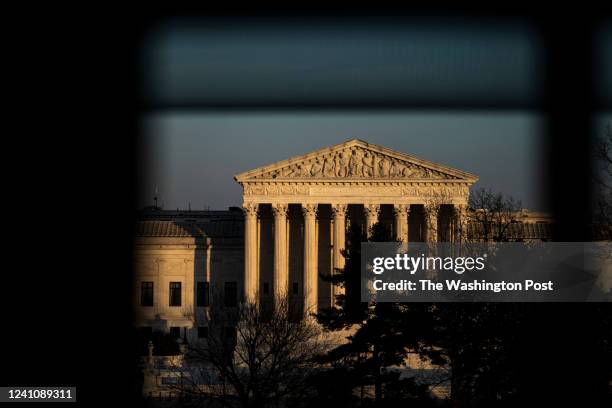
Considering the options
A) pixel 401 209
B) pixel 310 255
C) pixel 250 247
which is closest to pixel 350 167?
pixel 401 209

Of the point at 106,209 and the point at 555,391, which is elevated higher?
the point at 106,209

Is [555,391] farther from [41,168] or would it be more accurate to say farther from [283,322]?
[283,322]

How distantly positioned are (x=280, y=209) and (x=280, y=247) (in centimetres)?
233

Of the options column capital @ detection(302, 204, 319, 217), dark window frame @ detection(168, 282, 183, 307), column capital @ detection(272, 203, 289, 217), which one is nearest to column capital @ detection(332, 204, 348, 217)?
column capital @ detection(302, 204, 319, 217)

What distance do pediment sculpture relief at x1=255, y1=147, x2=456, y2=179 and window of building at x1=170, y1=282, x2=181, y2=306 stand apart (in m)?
10.3

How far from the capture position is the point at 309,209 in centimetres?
5994

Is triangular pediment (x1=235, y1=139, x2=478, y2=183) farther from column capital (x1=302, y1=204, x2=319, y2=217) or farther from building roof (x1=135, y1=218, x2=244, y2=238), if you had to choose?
building roof (x1=135, y1=218, x2=244, y2=238)

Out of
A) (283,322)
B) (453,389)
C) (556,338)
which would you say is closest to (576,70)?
(556,338)

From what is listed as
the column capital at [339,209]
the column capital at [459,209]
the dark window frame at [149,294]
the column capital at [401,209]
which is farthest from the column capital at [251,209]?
the column capital at [459,209]

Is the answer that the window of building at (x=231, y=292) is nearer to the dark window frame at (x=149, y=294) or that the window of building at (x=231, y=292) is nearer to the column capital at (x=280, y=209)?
the dark window frame at (x=149, y=294)

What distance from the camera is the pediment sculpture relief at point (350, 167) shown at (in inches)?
2367

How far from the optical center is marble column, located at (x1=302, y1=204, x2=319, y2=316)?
194 ft

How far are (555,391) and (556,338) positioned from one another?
319 mm

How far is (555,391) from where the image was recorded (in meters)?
4.88
